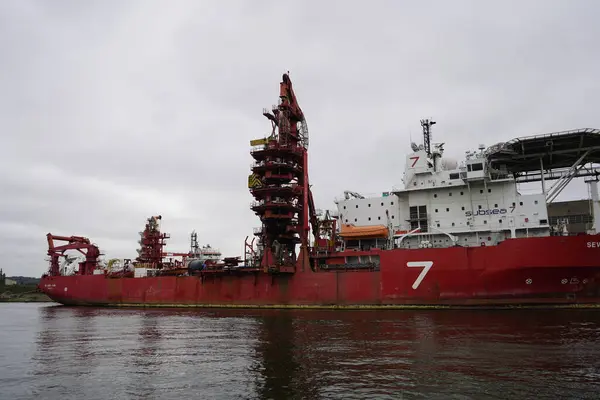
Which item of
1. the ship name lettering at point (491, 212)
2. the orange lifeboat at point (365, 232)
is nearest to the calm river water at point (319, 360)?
the ship name lettering at point (491, 212)

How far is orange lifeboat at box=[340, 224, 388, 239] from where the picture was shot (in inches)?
1177

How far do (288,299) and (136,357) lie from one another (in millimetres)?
17080

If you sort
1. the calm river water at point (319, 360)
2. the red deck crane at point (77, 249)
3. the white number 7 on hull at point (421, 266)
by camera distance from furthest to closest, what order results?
1. the red deck crane at point (77, 249)
2. the white number 7 on hull at point (421, 266)
3. the calm river water at point (319, 360)

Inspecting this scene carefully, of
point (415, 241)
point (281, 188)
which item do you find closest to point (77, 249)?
point (281, 188)

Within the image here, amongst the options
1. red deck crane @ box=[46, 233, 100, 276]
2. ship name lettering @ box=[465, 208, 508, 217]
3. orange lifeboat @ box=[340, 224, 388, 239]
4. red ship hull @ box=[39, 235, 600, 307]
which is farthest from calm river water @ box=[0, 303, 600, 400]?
red deck crane @ box=[46, 233, 100, 276]

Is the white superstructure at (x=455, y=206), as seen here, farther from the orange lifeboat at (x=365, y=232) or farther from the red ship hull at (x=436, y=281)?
the red ship hull at (x=436, y=281)

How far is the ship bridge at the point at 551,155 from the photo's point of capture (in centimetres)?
2552

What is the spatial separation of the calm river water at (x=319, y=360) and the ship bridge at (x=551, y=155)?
9811mm

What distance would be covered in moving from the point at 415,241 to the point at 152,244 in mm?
28343

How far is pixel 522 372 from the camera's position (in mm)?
10664

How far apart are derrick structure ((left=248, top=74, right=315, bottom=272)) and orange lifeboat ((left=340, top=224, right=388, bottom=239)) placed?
298 cm

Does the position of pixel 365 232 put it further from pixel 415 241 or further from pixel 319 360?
pixel 319 360

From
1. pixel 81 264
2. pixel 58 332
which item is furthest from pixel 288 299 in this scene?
pixel 81 264

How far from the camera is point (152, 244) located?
45.1 meters
